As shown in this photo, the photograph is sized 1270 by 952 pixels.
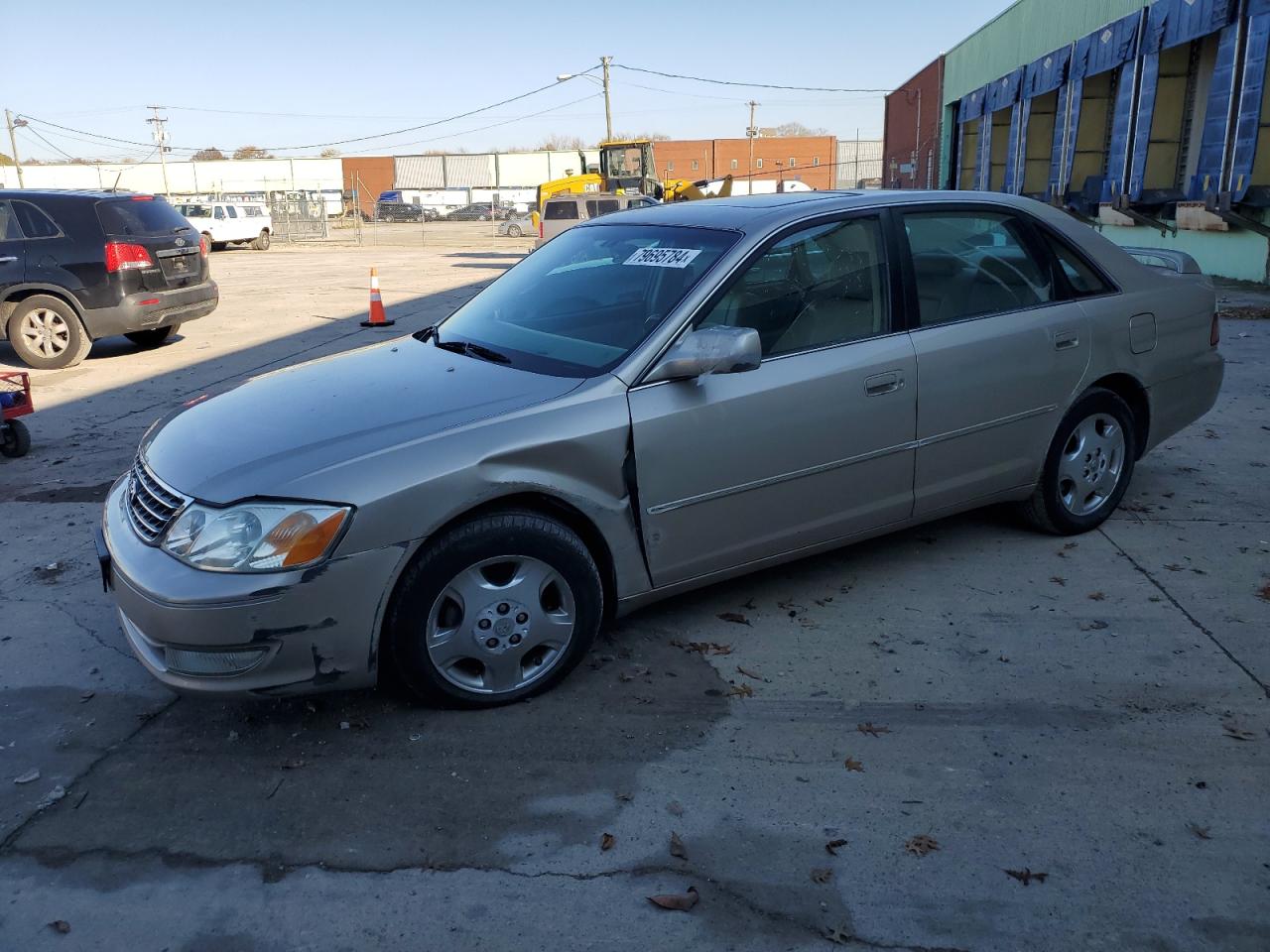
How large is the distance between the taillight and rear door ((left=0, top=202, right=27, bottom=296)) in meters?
0.77

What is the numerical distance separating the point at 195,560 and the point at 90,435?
212 inches

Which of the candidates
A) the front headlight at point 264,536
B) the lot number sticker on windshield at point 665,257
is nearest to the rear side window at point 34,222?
the lot number sticker on windshield at point 665,257

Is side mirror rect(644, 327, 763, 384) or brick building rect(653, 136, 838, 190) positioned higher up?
brick building rect(653, 136, 838, 190)

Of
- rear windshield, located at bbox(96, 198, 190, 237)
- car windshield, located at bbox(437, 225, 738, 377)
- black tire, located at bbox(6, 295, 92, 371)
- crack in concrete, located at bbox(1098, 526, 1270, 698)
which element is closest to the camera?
crack in concrete, located at bbox(1098, 526, 1270, 698)

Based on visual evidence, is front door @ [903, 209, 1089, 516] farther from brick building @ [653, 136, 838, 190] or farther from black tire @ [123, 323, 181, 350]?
brick building @ [653, 136, 838, 190]

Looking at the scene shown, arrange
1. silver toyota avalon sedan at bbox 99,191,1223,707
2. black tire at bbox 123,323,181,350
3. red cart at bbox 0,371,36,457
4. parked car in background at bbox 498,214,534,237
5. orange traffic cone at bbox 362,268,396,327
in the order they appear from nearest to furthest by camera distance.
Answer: silver toyota avalon sedan at bbox 99,191,1223,707, red cart at bbox 0,371,36,457, black tire at bbox 123,323,181,350, orange traffic cone at bbox 362,268,396,327, parked car in background at bbox 498,214,534,237

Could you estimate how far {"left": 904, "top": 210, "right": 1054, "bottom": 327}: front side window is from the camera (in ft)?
14.2

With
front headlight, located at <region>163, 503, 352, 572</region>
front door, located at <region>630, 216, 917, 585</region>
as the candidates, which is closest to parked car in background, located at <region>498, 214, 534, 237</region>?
front door, located at <region>630, 216, 917, 585</region>

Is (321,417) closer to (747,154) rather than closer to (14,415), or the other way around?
(14,415)

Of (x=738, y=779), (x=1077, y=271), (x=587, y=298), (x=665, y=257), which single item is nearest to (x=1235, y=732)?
(x=738, y=779)

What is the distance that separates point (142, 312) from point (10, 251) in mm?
1284

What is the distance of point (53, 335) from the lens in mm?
10484

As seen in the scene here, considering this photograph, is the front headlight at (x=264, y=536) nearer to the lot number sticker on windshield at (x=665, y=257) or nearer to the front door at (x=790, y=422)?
the front door at (x=790, y=422)

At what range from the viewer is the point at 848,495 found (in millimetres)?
4125
